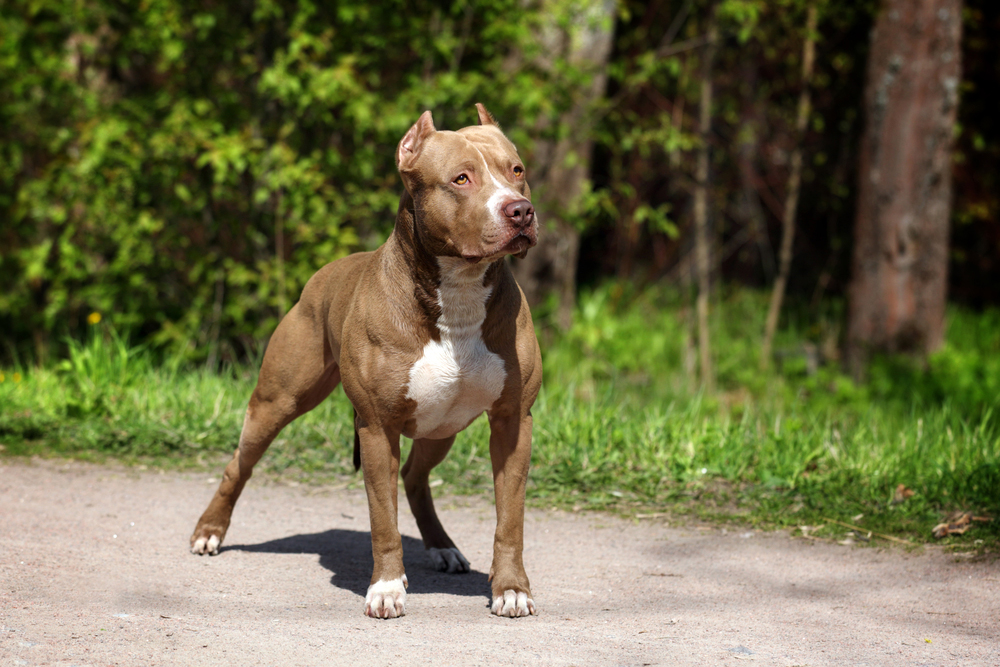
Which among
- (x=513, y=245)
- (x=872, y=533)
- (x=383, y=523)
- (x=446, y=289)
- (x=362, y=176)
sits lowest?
(x=872, y=533)

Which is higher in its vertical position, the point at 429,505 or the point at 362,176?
the point at 362,176

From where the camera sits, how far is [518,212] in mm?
3381

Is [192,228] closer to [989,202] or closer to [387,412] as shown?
[387,412]

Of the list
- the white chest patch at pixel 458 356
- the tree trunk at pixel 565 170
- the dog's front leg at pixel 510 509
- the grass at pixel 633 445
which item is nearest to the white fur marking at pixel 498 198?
the white chest patch at pixel 458 356

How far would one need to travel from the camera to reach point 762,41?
31.3ft

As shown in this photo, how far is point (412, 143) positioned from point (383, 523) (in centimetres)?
137

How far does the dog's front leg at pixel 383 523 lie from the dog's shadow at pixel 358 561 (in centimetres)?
34

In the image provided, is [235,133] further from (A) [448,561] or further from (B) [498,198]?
(B) [498,198]

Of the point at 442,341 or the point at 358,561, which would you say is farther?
the point at 358,561

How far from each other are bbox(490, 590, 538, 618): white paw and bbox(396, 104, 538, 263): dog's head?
1.20 metres

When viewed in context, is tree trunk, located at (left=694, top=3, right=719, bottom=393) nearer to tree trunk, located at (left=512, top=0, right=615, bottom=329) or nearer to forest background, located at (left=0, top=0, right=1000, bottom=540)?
forest background, located at (left=0, top=0, right=1000, bottom=540)

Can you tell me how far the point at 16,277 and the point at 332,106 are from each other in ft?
12.1

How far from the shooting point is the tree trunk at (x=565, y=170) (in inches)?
319

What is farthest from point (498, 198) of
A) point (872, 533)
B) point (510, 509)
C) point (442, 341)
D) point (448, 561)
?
point (872, 533)
